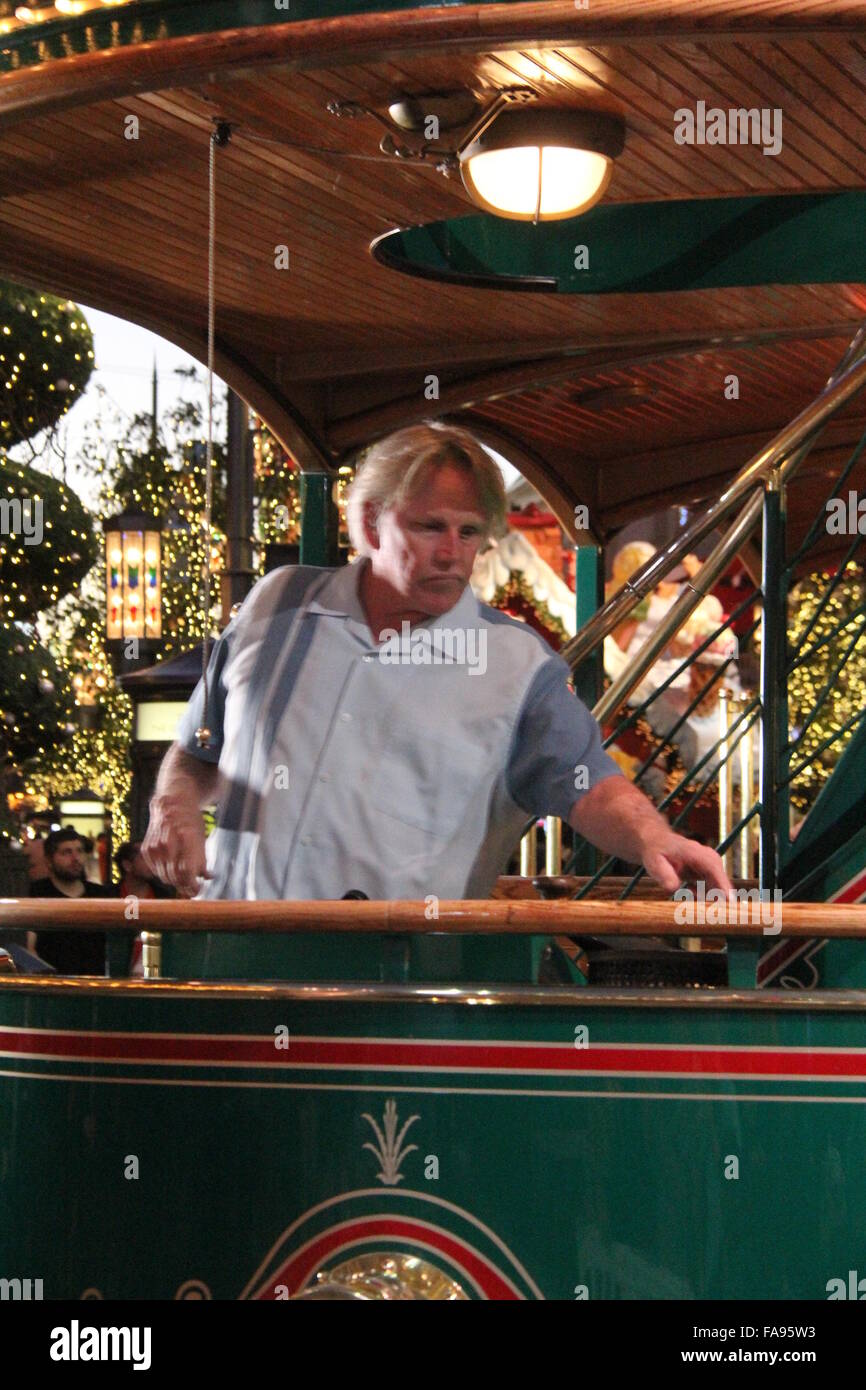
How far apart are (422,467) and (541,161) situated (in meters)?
1.47

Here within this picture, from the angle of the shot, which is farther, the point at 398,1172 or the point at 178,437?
the point at 178,437

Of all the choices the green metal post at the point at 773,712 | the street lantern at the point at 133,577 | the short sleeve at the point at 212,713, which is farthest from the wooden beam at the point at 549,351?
the street lantern at the point at 133,577

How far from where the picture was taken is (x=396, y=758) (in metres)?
3.68

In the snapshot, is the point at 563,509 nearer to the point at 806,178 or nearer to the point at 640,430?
the point at 640,430

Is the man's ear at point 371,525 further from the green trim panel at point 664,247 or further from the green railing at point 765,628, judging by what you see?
the green trim panel at point 664,247

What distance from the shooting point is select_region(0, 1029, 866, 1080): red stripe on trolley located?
10.5 feet

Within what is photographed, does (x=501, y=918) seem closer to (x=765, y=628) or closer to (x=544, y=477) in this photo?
(x=765, y=628)

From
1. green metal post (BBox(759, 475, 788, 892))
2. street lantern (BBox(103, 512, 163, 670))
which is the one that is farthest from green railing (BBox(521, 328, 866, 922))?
street lantern (BBox(103, 512, 163, 670))

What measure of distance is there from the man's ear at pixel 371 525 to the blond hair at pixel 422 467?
0.5 inches

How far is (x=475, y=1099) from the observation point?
327 centimetres

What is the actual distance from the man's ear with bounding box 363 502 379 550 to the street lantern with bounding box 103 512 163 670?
12.3 meters

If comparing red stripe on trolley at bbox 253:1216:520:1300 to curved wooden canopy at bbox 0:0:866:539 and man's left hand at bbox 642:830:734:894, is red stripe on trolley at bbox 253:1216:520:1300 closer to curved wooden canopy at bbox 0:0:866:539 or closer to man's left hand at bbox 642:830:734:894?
man's left hand at bbox 642:830:734:894
